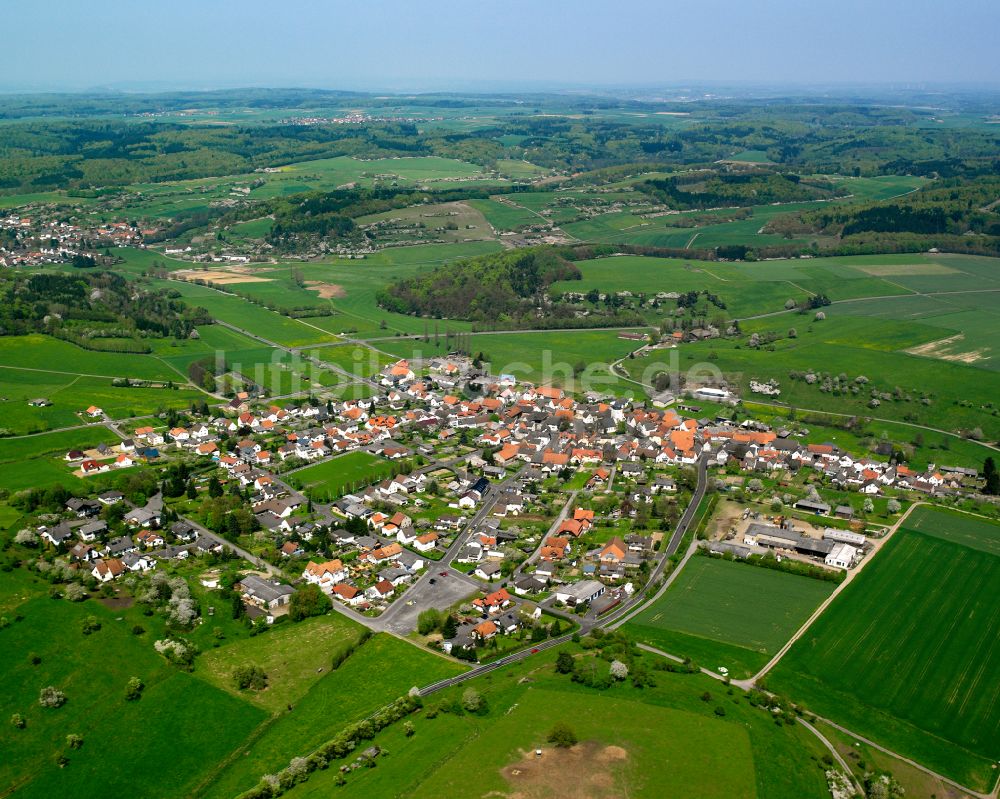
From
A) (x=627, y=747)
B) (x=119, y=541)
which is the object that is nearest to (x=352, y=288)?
(x=119, y=541)

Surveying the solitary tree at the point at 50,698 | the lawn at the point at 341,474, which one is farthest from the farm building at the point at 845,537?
the solitary tree at the point at 50,698

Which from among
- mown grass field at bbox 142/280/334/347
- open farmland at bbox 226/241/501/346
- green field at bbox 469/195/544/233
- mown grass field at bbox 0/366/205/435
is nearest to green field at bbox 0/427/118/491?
mown grass field at bbox 0/366/205/435

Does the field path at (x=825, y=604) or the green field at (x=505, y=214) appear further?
the green field at (x=505, y=214)

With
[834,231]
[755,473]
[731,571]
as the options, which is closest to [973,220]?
[834,231]

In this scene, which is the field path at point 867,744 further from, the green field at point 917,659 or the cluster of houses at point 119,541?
the cluster of houses at point 119,541

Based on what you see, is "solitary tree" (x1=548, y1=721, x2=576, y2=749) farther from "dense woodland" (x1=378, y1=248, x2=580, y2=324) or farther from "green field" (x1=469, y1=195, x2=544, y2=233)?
"green field" (x1=469, y1=195, x2=544, y2=233)

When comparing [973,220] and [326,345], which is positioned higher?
[973,220]

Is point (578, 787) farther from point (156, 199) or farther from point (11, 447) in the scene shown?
point (156, 199)
